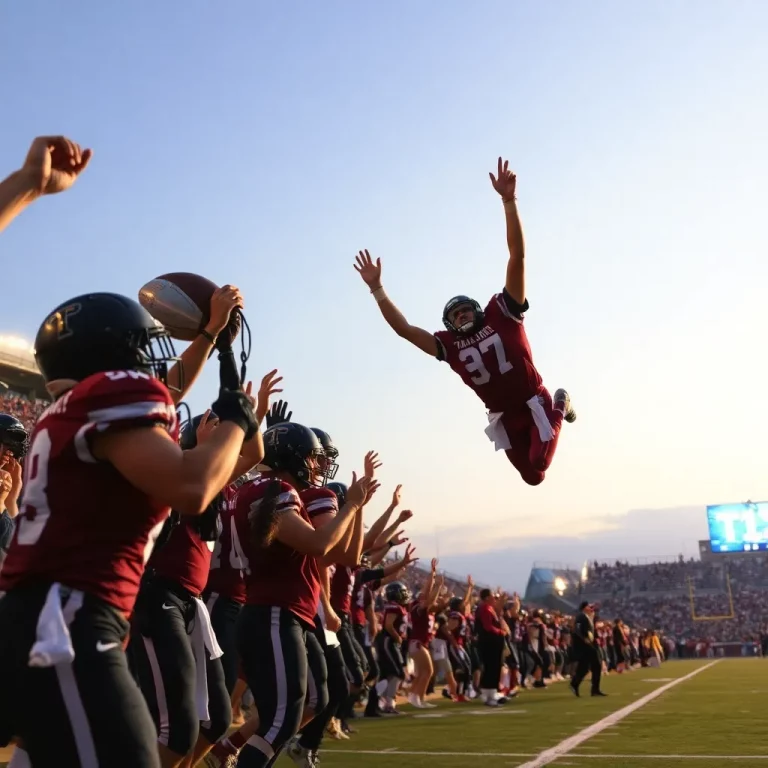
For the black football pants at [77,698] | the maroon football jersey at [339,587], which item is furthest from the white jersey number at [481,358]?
the black football pants at [77,698]

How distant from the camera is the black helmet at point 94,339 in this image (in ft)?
9.24

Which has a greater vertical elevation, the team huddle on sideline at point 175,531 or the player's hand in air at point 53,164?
the player's hand in air at point 53,164

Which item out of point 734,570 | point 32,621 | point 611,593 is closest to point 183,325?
point 32,621

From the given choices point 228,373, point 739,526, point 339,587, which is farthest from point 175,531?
point 739,526

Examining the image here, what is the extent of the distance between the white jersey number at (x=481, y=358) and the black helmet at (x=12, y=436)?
126 inches

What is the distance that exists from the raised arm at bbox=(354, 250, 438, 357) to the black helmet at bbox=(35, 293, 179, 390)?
474 centimetres

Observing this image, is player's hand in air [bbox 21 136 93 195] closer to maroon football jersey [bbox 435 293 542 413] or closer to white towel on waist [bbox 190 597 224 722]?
white towel on waist [bbox 190 597 224 722]

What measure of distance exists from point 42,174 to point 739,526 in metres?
58.7

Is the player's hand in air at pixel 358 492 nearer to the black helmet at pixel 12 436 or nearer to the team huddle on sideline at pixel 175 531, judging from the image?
the team huddle on sideline at pixel 175 531

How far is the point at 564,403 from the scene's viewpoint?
739cm

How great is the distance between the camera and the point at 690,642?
55500 millimetres

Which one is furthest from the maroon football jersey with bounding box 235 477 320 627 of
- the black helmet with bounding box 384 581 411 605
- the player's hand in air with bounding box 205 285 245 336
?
the black helmet with bounding box 384 581 411 605

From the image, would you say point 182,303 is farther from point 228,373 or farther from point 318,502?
point 318,502

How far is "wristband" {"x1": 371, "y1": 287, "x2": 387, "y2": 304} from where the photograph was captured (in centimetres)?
760
